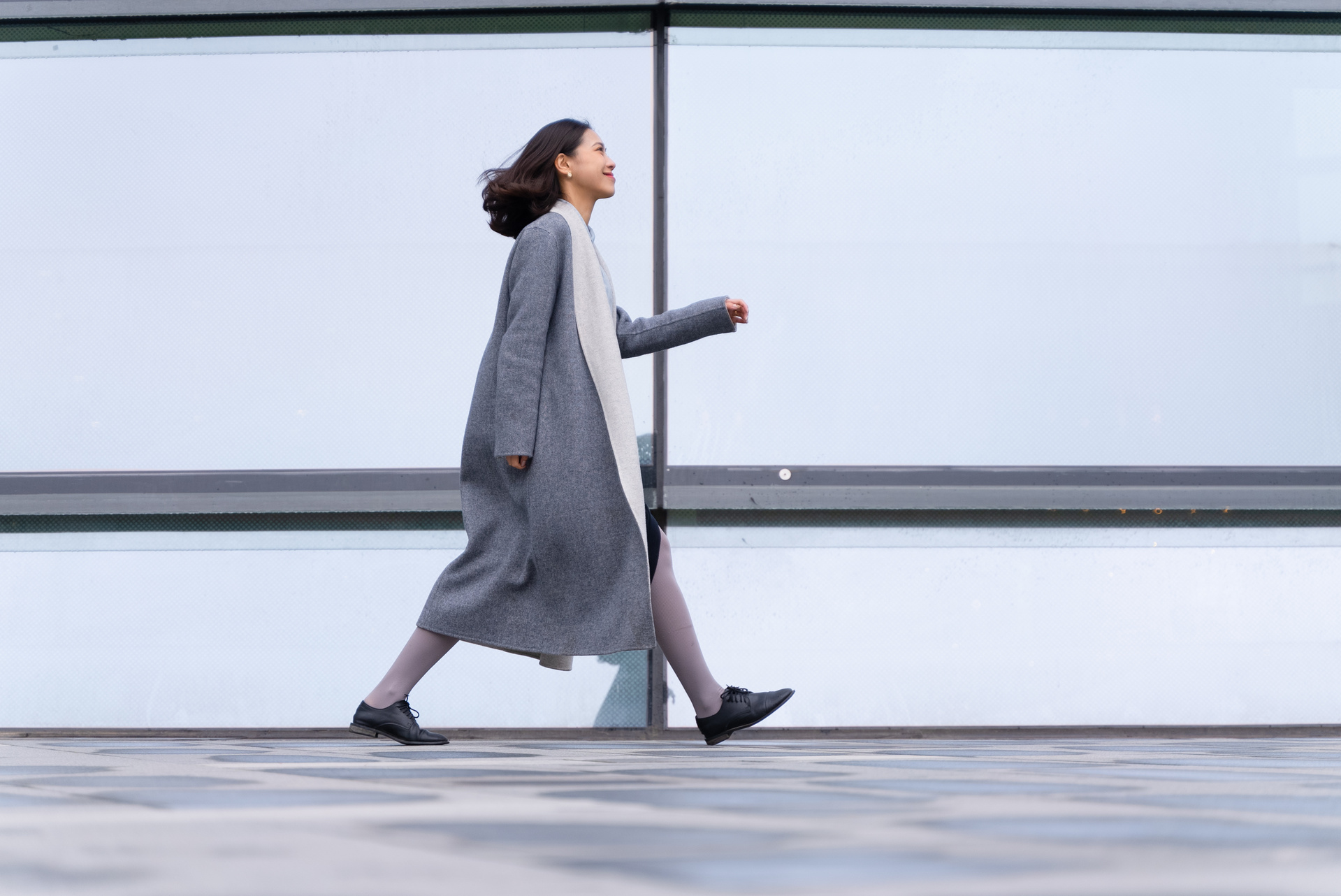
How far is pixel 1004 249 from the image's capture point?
14.2 feet

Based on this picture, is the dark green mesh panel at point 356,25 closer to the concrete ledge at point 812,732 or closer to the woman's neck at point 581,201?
the woman's neck at point 581,201

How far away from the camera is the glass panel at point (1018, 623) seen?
13.6 feet

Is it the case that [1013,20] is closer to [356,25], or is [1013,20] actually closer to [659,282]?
[659,282]

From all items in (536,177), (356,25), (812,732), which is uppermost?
Answer: (356,25)

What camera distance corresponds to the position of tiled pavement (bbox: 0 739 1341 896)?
0.85 metres

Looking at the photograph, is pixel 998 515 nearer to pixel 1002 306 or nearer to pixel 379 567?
pixel 1002 306

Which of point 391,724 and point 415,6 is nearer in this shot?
point 391,724

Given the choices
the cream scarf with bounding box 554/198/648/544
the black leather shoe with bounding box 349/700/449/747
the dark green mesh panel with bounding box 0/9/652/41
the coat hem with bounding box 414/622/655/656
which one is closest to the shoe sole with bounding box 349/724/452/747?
the black leather shoe with bounding box 349/700/449/747

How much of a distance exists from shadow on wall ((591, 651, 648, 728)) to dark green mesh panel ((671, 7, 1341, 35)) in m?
2.06

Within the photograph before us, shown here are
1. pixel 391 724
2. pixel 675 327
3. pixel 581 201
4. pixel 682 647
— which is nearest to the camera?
pixel 391 724

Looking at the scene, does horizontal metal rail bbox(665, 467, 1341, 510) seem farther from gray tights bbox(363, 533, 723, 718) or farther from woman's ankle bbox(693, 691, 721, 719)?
woman's ankle bbox(693, 691, 721, 719)

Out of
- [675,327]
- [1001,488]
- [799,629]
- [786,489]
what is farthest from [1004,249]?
[675,327]

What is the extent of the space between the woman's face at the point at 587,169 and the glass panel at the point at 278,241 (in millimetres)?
885

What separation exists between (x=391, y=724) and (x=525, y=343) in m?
0.91
